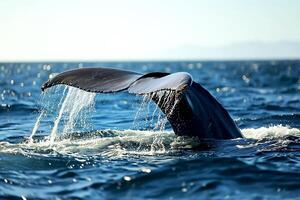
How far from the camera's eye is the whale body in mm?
6020

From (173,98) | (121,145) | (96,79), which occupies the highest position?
(96,79)

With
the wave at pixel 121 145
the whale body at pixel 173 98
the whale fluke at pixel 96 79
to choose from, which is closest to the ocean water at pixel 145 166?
the wave at pixel 121 145

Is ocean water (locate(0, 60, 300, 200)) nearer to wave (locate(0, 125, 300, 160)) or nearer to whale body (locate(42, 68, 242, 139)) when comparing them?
wave (locate(0, 125, 300, 160))

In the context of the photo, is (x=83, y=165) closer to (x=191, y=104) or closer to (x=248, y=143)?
(x=191, y=104)

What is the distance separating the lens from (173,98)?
6.61 metres

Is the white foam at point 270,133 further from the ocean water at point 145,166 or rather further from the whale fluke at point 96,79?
the whale fluke at point 96,79

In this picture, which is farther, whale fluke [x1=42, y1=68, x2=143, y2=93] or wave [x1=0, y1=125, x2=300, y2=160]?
wave [x1=0, y1=125, x2=300, y2=160]

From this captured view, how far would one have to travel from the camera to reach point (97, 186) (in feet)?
17.3

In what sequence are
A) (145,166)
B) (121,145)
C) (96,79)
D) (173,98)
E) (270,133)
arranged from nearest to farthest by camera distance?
(145,166), (96,79), (173,98), (121,145), (270,133)

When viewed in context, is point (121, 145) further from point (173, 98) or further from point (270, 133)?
point (270, 133)

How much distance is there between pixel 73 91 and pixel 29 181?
160 centimetres

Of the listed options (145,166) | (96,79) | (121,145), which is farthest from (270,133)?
(96,79)

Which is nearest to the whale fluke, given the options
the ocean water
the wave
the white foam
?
the ocean water

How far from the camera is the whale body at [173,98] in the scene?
602cm
